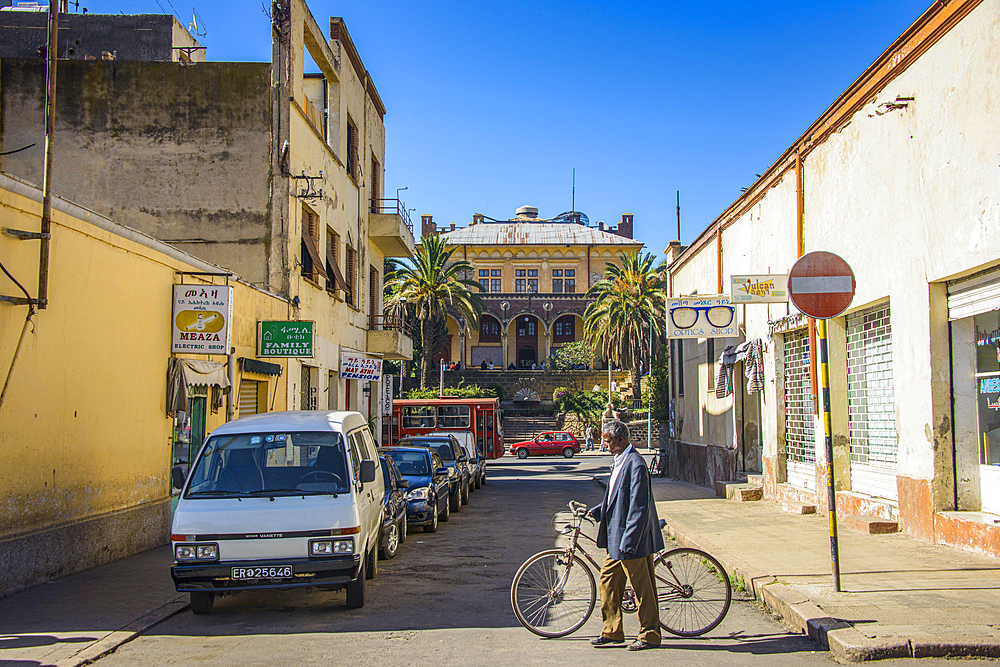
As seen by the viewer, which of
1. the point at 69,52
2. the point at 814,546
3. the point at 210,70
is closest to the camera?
the point at 814,546

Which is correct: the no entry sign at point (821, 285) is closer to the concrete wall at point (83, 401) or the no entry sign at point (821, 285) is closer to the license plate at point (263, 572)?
the license plate at point (263, 572)

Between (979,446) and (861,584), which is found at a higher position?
(979,446)

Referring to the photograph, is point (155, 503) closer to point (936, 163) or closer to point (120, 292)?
point (120, 292)

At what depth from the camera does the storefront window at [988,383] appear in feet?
29.6

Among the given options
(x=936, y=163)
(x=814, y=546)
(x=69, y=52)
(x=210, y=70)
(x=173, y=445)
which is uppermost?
(x=69, y=52)

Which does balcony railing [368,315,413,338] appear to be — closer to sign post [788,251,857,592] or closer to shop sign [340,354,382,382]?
shop sign [340,354,382,382]

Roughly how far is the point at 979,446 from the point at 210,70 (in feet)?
52.6

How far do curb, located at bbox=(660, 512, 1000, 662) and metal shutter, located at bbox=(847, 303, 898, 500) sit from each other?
466cm

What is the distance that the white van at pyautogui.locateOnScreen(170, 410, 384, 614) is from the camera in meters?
7.32

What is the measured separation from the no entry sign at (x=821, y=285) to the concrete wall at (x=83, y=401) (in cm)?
803

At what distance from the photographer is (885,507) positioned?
10.9 metres

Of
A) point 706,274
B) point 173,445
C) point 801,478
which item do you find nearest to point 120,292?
point 173,445

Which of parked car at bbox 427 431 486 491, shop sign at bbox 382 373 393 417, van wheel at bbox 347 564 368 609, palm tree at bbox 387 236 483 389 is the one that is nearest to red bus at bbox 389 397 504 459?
shop sign at bbox 382 373 393 417

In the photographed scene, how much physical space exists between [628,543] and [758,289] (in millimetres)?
8700
